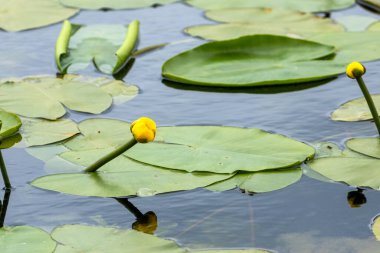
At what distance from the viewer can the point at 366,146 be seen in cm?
227

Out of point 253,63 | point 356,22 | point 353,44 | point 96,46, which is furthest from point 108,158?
point 356,22

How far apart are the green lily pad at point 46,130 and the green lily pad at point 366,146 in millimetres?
729

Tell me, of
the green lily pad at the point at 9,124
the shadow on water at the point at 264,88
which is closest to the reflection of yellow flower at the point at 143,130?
the green lily pad at the point at 9,124

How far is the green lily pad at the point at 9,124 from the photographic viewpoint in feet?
7.89

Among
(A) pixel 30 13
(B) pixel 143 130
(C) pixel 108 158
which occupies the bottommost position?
(A) pixel 30 13

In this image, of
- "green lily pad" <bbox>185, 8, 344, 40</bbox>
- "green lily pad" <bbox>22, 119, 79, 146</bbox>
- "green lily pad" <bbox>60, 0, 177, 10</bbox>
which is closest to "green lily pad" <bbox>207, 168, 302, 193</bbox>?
"green lily pad" <bbox>22, 119, 79, 146</bbox>

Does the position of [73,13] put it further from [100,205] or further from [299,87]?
[100,205]

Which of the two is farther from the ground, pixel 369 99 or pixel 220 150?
pixel 369 99

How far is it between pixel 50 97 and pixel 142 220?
29.2 inches

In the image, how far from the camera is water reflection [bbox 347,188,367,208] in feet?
6.79

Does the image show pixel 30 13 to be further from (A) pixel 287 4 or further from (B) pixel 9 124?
(B) pixel 9 124

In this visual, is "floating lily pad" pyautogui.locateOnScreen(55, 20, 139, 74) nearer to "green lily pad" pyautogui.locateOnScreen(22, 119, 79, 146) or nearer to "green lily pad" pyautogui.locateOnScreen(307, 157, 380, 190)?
"green lily pad" pyautogui.locateOnScreen(22, 119, 79, 146)

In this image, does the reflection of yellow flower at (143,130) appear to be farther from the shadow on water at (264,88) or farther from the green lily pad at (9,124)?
the shadow on water at (264,88)

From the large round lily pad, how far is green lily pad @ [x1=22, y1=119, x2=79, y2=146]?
0.49m
